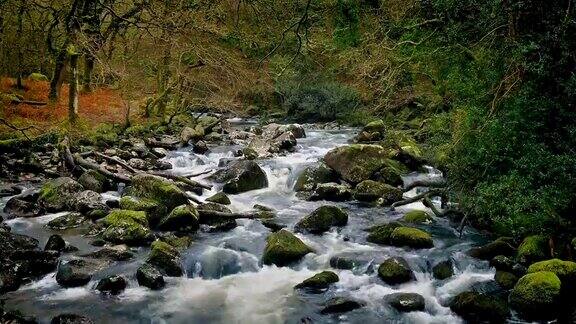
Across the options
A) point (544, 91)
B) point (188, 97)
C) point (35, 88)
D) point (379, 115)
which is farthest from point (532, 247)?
point (35, 88)

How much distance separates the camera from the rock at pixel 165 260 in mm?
9211

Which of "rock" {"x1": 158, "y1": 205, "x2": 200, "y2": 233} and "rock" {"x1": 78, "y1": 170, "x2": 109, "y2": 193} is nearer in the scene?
"rock" {"x1": 158, "y1": 205, "x2": 200, "y2": 233}

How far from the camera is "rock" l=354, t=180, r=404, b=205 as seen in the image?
538 inches

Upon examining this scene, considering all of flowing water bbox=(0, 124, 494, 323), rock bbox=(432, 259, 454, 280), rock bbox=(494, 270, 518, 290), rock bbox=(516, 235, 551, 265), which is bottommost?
flowing water bbox=(0, 124, 494, 323)

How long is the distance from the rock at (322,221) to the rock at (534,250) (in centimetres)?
399

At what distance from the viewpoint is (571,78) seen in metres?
8.55

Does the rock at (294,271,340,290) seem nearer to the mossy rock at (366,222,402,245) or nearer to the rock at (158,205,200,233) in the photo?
the mossy rock at (366,222,402,245)

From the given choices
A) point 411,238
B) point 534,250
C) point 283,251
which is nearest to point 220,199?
point 283,251

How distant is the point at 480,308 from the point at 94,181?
10.2m

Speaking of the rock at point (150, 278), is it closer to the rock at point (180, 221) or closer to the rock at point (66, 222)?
the rock at point (180, 221)

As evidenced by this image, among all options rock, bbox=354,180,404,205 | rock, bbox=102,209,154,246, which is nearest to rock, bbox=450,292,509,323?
rock, bbox=354,180,404,205

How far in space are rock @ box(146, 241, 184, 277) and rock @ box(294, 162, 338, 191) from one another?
20.6 feet

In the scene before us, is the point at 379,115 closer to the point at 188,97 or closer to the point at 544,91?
the point at 188,97

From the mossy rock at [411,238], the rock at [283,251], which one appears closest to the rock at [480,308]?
the mossy rock at [411,238]
